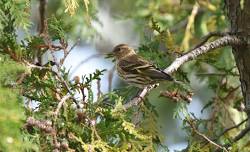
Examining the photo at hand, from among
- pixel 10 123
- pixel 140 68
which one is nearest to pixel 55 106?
pixel 10 123

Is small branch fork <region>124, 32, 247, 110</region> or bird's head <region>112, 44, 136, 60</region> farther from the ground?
bird's head <region>112, 44, 136, 60</region>

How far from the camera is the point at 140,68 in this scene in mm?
4516

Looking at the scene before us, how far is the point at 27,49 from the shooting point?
269 cm

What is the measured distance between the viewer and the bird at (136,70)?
13.1 feet

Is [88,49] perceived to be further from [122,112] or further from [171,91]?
[122,112]

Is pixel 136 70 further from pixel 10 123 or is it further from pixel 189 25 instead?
pixel 10 123

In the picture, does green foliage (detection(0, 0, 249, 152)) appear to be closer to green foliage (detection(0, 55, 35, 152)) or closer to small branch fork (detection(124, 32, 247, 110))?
green foliage (detection(0, 55, 35, 152))

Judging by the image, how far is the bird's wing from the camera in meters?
3.81

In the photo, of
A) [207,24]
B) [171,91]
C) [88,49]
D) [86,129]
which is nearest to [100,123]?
[86,129]

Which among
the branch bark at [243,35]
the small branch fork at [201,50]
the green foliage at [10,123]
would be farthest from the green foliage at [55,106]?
the branch bark at [243,35]

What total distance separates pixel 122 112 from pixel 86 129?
0.93ft

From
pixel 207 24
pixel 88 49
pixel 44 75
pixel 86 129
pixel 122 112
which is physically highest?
pixel 88 49

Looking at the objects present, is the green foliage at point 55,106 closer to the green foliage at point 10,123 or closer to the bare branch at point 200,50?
the green foliage at point 10,123

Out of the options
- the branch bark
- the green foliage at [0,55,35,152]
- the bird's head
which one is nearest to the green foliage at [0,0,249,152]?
the green foliage at [0,55,35,152]
